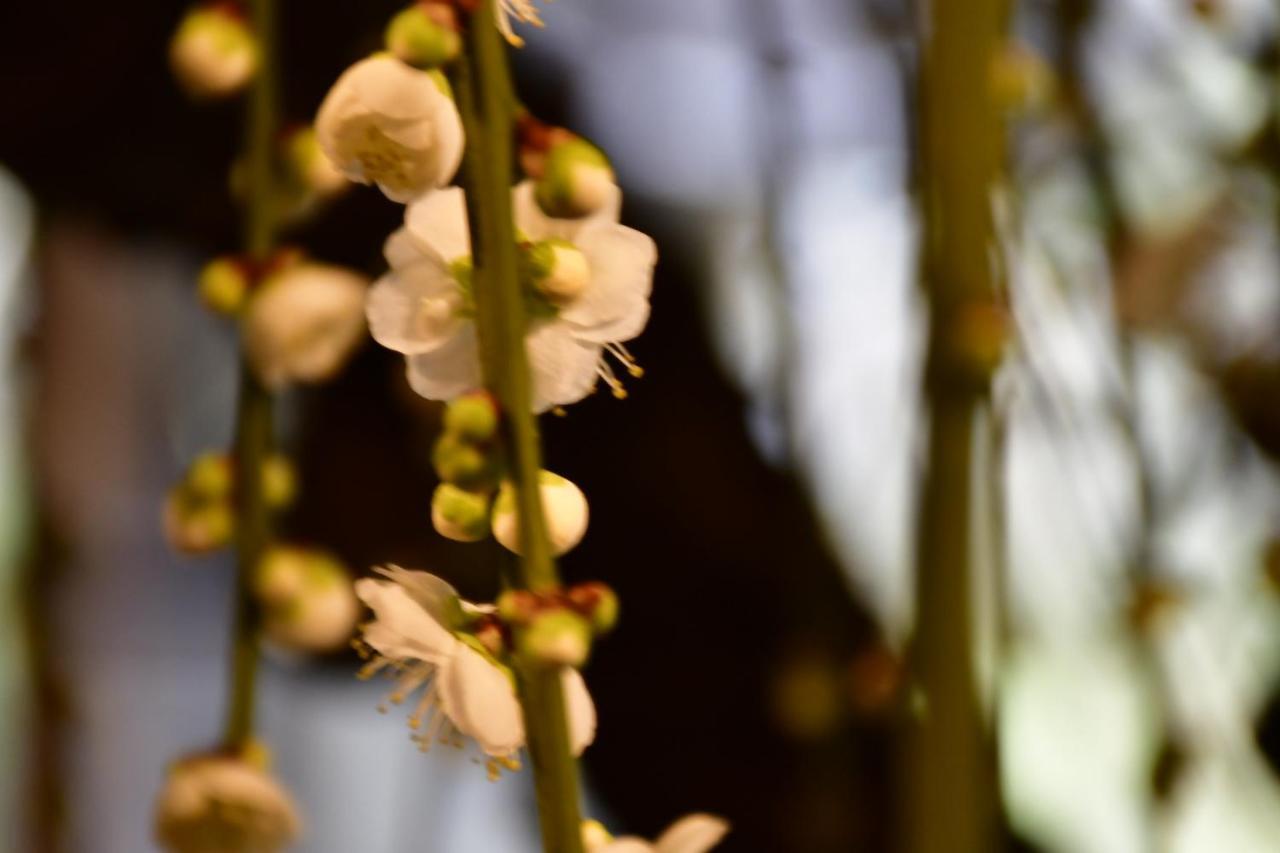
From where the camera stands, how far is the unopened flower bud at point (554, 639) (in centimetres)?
18

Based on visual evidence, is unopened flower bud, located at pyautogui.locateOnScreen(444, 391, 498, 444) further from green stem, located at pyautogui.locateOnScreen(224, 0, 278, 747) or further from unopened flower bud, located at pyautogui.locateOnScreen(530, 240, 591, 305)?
green stem, located at pyautogui.locateOnScreen(224, 0, 278, 747)

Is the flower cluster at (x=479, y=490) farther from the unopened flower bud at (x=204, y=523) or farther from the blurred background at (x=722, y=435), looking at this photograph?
the blurred background at (x=722, y=435)

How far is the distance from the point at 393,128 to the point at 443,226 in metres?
0.03

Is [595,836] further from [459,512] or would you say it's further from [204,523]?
[204,523]

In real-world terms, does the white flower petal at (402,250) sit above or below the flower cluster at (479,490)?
above

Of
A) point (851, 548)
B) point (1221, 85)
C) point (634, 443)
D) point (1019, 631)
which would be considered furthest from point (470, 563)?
point (1221, 85)

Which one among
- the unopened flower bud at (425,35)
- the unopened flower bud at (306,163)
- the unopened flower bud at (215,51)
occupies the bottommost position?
the unopened flower bud at (306,163)

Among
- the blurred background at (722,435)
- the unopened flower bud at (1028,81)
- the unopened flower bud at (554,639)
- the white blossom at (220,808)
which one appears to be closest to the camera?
the unopened flower bud at (554,639)

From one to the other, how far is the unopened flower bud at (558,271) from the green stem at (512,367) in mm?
20

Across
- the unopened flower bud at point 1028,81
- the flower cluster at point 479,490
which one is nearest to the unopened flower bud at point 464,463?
the flower cluster at point 479,490

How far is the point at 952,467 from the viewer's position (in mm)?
264

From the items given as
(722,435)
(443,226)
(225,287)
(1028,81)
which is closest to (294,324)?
(225,287)

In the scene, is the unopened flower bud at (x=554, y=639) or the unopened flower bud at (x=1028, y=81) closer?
the unopened flower bud at (x=554, y=639)

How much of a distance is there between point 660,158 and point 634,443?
0.24 meters
